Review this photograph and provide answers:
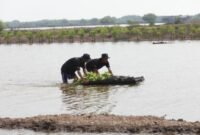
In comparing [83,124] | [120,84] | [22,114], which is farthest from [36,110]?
[120,84]

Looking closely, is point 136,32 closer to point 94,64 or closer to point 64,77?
point 64,77

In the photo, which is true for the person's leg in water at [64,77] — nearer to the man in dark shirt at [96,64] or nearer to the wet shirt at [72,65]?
the wet shirt at [72,65]

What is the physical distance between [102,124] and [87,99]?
20.5 ft

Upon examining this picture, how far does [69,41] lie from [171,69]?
47930 millimetres

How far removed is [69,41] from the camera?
79.4 meters

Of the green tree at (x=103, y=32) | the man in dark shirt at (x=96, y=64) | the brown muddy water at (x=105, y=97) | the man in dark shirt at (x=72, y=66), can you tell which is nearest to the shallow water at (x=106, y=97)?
the brown muddy water at (x=105, y=97)

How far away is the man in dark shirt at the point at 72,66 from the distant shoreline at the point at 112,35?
47.8m

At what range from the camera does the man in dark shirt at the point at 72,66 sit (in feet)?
73.7

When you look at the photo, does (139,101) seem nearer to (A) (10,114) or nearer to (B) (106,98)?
(B) (106,98)

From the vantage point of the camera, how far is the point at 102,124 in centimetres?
1345

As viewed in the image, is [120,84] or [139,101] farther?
Answer: [120,84]

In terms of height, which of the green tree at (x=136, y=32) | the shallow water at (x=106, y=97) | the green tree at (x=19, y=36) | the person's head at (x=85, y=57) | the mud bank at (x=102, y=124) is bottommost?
the green tree at (x=19, y=36)

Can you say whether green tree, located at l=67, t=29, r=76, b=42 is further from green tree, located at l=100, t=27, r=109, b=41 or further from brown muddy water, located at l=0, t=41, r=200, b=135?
brown muddy water, located at l=0, t=41, r=200, b=135

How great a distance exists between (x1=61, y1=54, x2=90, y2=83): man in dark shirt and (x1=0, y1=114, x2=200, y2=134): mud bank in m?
7.99
